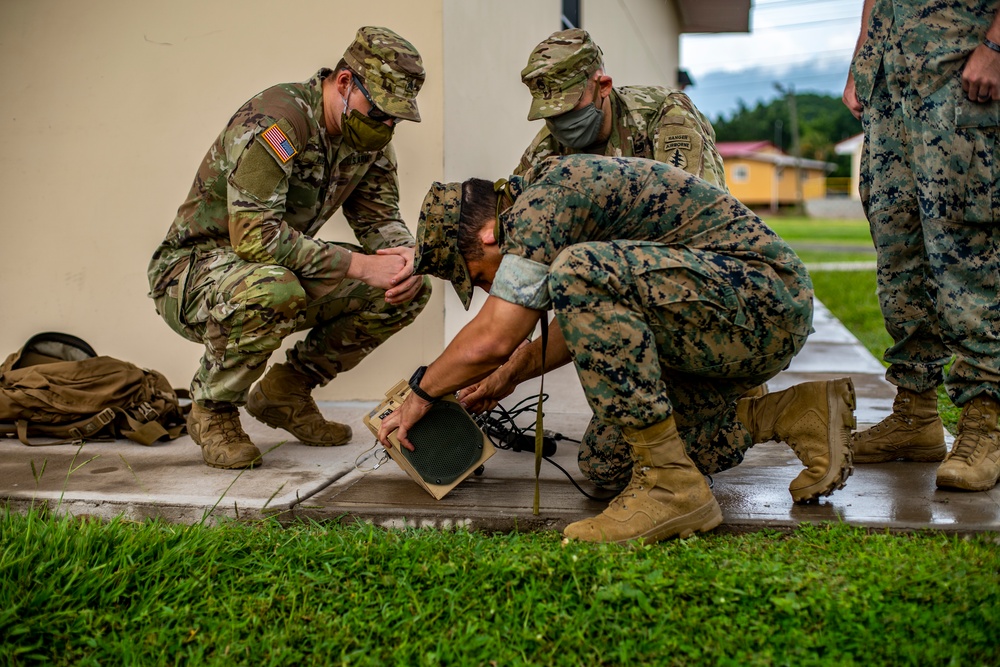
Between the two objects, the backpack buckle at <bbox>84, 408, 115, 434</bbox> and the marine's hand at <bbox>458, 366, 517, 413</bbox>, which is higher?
the marine's hand at <bbox>458, 366, 517, 413</bbox>

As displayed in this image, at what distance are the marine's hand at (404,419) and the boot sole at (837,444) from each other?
3.78ft

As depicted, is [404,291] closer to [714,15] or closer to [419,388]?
[419,388]

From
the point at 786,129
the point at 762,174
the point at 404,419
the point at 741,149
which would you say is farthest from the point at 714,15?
the point at 786,129

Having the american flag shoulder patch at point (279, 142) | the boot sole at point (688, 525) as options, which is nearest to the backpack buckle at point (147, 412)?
the american flag shoulder patch at point (279, 142)

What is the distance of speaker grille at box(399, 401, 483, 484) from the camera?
2750mm

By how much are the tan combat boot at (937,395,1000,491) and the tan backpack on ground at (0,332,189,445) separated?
292 cm

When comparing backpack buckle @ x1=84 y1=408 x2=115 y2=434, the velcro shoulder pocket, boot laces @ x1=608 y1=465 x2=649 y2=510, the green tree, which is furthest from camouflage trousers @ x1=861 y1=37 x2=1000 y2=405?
the green tree

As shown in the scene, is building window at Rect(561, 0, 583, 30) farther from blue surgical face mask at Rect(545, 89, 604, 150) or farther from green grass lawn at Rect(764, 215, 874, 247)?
green grass lawn at Rect(764, 215, 874, 247)

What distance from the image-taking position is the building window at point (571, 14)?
694 cm

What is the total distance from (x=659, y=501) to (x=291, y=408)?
170cm

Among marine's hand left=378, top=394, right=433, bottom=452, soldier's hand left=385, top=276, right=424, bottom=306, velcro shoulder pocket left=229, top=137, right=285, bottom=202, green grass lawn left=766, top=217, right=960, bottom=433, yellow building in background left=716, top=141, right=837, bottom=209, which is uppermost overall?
velcro shoulder pocket left=229, top=137, right=285, bottom=202

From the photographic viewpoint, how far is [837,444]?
2.67m

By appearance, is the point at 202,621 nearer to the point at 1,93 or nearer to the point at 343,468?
the point at 343,468

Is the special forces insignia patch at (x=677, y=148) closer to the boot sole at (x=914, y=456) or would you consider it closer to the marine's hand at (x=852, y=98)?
the marine's hand at (x=852, y=98)
